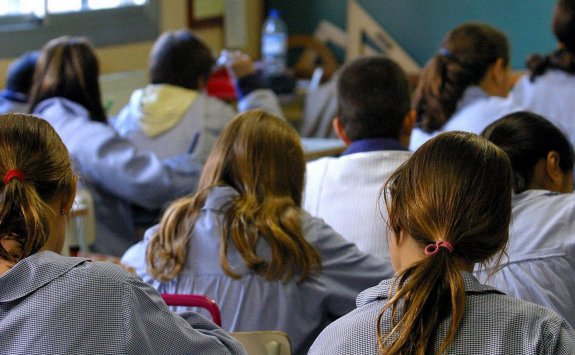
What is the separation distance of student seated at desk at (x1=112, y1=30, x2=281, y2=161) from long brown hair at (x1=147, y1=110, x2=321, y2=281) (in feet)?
3.90

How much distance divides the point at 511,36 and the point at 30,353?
474cm

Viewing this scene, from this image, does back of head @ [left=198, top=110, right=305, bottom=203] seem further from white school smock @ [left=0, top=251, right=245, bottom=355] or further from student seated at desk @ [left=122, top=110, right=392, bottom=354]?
white school smock @ [left=0, top=251, right=245, bottom=355]

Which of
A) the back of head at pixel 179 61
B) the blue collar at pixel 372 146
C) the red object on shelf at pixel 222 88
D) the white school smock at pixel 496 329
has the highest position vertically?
the white school smock at pixel 496 329

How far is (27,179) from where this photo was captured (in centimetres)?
136

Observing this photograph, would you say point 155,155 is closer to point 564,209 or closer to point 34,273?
point 564,209

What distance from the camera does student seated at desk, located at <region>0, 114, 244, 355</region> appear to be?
4.11 ft

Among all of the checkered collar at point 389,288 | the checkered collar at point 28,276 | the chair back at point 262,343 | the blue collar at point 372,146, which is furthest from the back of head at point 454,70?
the checkered collar at point 28,276

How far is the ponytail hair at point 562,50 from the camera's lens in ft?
11.4

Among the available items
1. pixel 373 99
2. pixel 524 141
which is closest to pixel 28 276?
pixel 524 141

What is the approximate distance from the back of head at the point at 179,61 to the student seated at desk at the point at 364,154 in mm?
949

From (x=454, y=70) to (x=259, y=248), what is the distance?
1474 millimetres

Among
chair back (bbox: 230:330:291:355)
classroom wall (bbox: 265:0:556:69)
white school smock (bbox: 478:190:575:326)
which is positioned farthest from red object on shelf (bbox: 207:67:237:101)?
chair back (bbox: 230:330:291:355)

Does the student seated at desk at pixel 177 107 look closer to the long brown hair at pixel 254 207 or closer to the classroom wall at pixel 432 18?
the long brown hair at pixel 254 207

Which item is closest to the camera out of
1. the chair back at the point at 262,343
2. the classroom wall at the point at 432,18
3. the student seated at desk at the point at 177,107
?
the chair back at the point at 262,343
